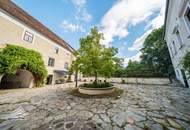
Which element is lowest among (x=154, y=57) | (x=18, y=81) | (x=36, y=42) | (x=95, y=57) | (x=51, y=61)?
(x=18, y=81)

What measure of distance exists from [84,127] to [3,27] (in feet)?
42.0

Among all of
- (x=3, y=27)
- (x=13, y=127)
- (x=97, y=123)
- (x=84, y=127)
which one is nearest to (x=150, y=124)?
(x=97, y=123)

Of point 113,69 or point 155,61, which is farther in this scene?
point 155,61

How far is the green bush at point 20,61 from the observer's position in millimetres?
9375

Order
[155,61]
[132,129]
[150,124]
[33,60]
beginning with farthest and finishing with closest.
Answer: [155,61]
[33,60]
[150,124]
[132,129]

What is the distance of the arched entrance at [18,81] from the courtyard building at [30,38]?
3102 millimetres

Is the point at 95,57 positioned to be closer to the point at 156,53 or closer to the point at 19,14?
the point at 19,14

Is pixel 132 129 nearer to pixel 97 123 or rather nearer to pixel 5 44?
pixel 97 123

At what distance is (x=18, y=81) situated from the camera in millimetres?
13547

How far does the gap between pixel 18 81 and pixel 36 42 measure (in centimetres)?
594

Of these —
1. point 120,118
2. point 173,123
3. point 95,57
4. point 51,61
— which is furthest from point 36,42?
point 173,123

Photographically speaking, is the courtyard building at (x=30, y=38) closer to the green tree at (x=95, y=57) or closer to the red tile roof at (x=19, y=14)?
the red tile roof at (x=19, y=14)

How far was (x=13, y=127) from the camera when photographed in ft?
10.6

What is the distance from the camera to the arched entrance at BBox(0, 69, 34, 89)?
42.7ft
